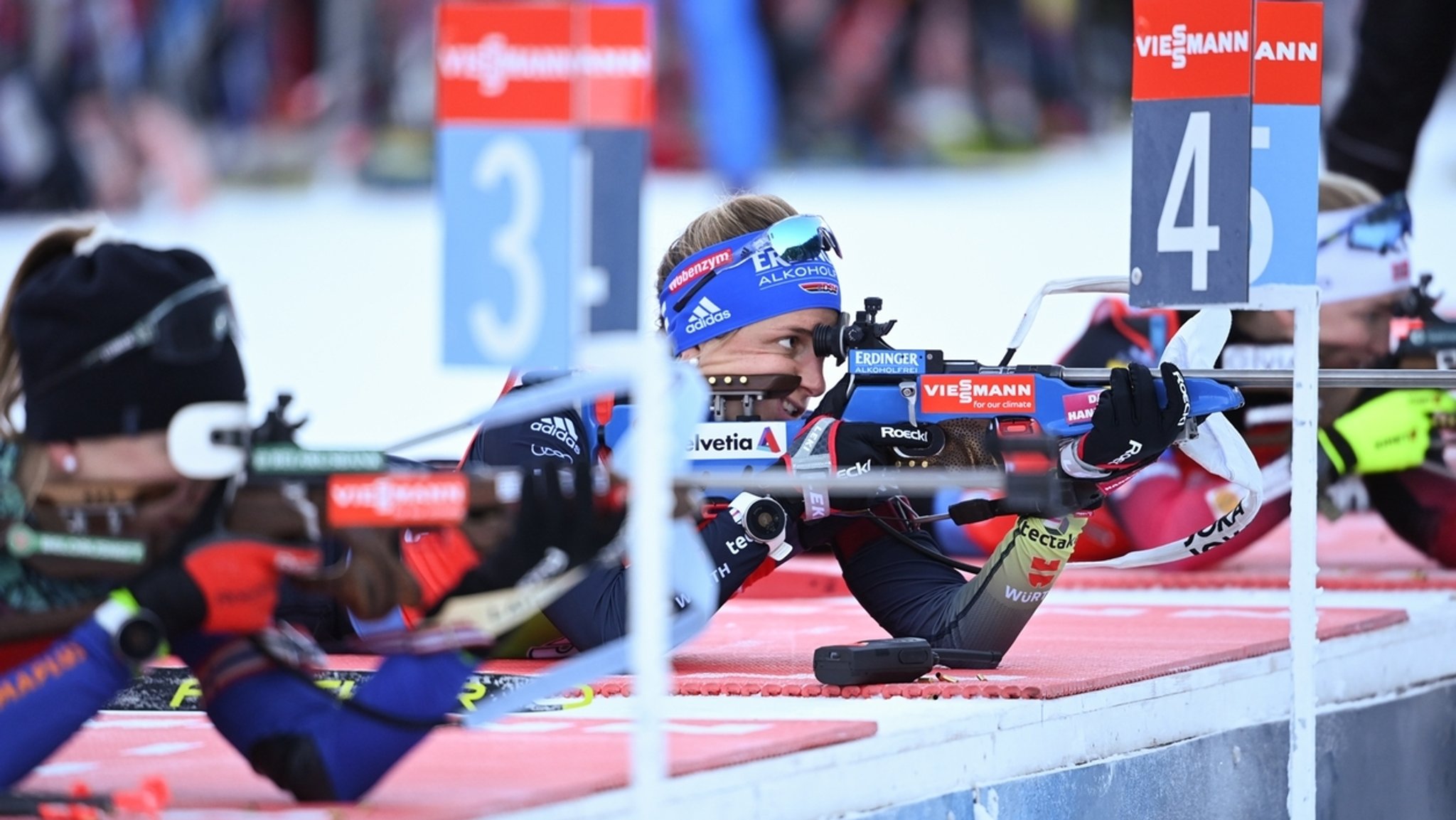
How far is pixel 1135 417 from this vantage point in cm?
306

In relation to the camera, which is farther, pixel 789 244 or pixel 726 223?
pixel 726 223

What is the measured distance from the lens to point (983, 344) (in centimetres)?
792

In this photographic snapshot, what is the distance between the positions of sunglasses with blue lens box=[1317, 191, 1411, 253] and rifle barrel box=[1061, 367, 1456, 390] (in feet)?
5.26

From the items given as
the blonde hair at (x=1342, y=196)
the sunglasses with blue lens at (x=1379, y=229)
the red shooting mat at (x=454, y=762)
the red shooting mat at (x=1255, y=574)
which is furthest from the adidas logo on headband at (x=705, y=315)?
the blonde hair at (x=1342, y=196)

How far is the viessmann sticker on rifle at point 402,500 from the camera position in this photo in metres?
2.22

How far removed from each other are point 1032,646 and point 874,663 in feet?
2.16

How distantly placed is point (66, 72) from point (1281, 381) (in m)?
12.9

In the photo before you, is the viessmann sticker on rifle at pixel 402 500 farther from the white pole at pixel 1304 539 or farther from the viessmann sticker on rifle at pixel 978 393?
the white pole at pixel 1304 539

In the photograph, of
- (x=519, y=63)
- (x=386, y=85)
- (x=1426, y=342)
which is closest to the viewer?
(x=519, y=63)

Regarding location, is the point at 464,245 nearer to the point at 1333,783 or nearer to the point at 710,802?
the point at 710,802

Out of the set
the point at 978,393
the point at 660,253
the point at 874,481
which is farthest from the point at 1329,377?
the point at 660,253

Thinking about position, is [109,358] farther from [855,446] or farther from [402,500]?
[855,446]

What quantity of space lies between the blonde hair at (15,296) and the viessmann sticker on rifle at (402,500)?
0.41 meters

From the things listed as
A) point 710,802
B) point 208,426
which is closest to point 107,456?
point 208,426
